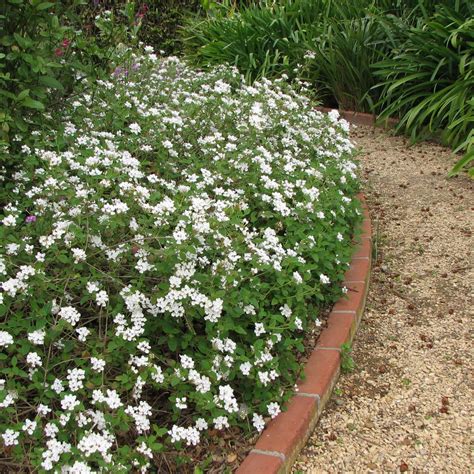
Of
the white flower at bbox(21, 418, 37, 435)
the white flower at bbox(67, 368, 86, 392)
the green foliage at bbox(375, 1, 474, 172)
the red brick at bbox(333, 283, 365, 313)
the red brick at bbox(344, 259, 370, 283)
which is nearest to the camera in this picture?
the white flower at bbox(21, 418, 37, 435)

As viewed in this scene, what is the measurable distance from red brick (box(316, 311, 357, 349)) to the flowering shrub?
0.39 feet

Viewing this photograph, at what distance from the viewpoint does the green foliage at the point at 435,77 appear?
551 cm

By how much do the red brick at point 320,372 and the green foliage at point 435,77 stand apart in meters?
3.31

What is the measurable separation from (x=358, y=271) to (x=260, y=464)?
5.02 feet

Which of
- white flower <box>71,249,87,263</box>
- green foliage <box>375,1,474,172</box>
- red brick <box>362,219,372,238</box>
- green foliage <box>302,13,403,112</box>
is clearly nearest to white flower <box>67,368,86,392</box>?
white flower <box>71,249,87,263</box>

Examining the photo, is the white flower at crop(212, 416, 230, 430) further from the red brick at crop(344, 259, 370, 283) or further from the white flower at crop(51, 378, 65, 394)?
the red brick at crop(344, 259, 370, 283)

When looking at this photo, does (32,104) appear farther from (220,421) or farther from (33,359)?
(220,421)

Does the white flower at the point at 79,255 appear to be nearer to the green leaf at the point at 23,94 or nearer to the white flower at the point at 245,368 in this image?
the white flower at the point at 245,368

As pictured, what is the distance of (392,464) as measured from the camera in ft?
7.39

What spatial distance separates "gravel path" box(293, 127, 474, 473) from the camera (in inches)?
90.9

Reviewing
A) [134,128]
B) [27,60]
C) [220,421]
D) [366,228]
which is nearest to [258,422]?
[220,421]

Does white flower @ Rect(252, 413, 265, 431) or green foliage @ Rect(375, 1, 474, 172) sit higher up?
green foliage @ Rect(375, 1, 474, 172)

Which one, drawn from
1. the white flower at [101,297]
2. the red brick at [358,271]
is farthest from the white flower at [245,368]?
the red brick at [358,271]

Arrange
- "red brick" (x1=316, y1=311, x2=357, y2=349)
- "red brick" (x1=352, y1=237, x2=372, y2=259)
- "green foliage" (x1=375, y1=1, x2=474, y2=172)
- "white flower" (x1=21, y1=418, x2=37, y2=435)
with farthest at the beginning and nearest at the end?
"green foliage" (x1=375, y1=1, x2=474, y2=172) → "red brick" (x1=352, y1=237, x2=372, y2=259) → "red brick" (x1=316, y1=311, x2=357, y2=349) → "white flower" (x1=21, y1=418, x2=37, y2=435)
